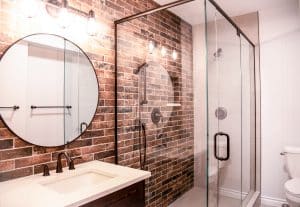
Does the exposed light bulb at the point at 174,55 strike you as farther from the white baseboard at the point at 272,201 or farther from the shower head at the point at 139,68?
the white baseboard at the point at 272,201

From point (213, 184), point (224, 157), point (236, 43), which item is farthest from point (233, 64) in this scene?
point (213, 184)

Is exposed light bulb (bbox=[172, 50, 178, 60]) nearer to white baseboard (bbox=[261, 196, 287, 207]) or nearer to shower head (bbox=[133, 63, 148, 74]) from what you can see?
shower head (bbox=[133, 63, 148, 74])

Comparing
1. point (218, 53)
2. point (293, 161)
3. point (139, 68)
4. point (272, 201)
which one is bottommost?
point (272, 201)

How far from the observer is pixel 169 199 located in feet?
8.79

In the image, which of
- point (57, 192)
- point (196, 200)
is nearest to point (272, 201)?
point (196, 200)

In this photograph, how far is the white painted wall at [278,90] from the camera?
2.92 metres

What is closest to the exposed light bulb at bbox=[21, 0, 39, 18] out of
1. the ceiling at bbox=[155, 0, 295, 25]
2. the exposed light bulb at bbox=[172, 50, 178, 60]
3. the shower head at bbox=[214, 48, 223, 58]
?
the ceiling at bbox=[155, 0, 295, 25]

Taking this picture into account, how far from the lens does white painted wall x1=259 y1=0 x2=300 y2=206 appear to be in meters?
2.92

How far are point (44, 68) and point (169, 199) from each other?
2.01m

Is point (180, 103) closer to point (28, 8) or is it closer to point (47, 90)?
point (47, 90)

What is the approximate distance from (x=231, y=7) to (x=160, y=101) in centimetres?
172

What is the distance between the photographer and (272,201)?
120 inches

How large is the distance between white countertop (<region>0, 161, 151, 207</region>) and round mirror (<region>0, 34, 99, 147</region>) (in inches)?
11.1

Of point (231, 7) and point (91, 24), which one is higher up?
point (231, 7)
